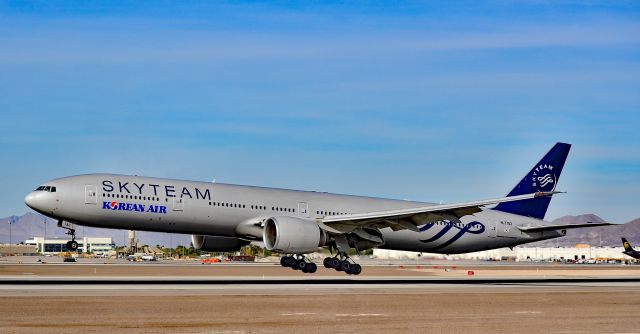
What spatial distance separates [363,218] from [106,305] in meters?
26.2

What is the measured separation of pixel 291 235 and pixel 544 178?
23.7 metres

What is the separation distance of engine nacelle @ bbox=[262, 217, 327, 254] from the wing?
1.76 m

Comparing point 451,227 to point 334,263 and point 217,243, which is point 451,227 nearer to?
point 334,263

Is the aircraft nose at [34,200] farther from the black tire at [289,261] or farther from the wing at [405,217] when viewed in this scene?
the wing at [405,217]

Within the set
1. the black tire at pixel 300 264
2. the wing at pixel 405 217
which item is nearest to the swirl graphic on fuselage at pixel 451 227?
the wing at pixel 405 217

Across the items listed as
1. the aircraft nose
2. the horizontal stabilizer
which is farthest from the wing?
the aircraft nose

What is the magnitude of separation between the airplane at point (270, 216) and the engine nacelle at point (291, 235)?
0.18 feet

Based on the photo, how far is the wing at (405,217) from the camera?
51.2 metres

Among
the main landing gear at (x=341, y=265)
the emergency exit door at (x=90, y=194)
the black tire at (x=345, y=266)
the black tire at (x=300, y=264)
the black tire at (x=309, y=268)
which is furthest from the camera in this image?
the black tire at (x=300, y=264)

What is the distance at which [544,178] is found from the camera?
66.6 metres

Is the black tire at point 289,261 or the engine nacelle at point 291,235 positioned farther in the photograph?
the black tire at point 289,261

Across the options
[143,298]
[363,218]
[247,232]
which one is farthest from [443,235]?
[143,298]

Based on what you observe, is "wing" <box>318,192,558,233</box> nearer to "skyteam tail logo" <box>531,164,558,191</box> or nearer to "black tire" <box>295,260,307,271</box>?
"black tire" <box>295,260,307,271</box>

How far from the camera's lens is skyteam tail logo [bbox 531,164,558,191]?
66.4 m
